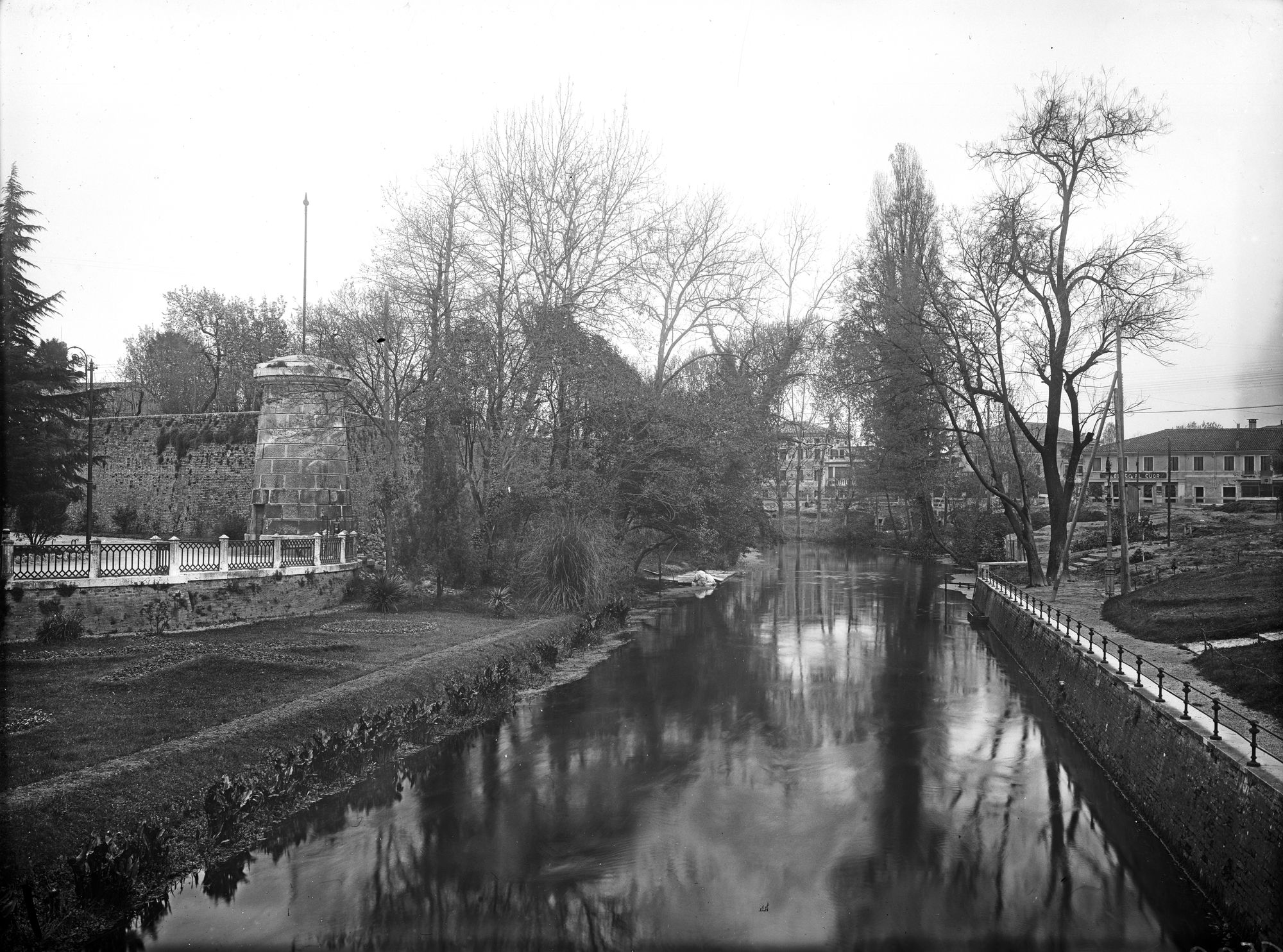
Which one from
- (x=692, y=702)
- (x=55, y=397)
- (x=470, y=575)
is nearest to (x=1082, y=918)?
(x=692, y=702)

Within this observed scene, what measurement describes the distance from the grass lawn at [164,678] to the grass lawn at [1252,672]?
12147 millimetres

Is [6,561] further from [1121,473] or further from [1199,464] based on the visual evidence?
[1199,464]

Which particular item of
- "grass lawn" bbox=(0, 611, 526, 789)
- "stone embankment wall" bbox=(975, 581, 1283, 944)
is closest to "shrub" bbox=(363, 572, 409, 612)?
"grass lawn" bbox=(0, 611, 526, 789)

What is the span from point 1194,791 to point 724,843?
15.4 ft

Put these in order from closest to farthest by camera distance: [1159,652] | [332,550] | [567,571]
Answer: [1159,652] → [332,550] → [567,571]

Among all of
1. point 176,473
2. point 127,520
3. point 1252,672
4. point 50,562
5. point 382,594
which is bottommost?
point 382,594

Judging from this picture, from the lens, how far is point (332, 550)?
22.1m

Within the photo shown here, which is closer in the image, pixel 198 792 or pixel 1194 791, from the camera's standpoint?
pixel 1194 791

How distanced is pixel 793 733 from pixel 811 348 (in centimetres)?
2572

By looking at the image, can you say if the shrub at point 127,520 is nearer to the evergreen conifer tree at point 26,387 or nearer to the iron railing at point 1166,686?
the evergreen conifer tree at point 26,387

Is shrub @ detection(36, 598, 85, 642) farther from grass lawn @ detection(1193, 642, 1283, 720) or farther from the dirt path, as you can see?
grass lawn @ detection(1193, 642, 1283, 720)

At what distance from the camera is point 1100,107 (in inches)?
888

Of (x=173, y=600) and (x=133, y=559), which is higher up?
(x=133, y=559)

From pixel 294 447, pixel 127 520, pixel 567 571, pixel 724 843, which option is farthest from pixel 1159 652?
pixel 127 520
